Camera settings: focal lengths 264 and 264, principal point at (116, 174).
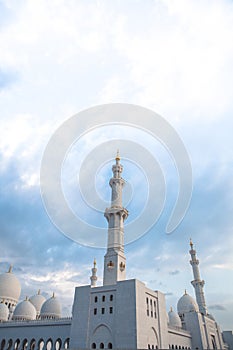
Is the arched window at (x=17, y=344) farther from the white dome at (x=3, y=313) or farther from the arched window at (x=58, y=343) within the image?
the arched window at (x=58, y=343)

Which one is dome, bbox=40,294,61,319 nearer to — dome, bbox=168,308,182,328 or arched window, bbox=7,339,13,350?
arched window, bbox=7,339,13,350

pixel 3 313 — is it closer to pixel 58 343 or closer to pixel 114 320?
pixel 58 343

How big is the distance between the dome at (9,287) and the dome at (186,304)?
3526 centimetres

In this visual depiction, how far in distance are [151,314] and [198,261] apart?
90.0ft

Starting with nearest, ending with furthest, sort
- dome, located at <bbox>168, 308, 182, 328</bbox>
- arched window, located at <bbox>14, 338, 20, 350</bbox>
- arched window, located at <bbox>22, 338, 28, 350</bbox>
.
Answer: arched window, located at <bbox>22, 338, 28, 350</bbox> < arched window, located at <bbox>14, 338, 20, 350</bbox> < dome, located at <bbox>168, 308, 182, 328</bbox>

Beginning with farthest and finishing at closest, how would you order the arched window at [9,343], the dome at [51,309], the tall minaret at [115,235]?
the dome at [51,309] < the arched window at [9,343] < the tall minaret at [115,235]

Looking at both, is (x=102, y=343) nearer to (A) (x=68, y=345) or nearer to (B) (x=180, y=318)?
(A) (x=68, y=345)

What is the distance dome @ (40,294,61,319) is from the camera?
47.8 meters

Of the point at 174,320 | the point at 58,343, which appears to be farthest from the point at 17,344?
the point at 174,320

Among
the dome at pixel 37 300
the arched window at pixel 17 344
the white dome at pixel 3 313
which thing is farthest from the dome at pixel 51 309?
the dome at pixel 37 300

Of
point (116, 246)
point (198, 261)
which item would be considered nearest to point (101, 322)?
point (116, 246)

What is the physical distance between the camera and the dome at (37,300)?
2283 inches

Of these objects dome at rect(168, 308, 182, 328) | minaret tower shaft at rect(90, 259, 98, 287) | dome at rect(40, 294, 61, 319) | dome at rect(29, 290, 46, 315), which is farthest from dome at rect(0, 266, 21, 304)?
dome at rect(168, 308, 182, 328)

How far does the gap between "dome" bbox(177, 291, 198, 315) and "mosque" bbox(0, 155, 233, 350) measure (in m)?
0.21
